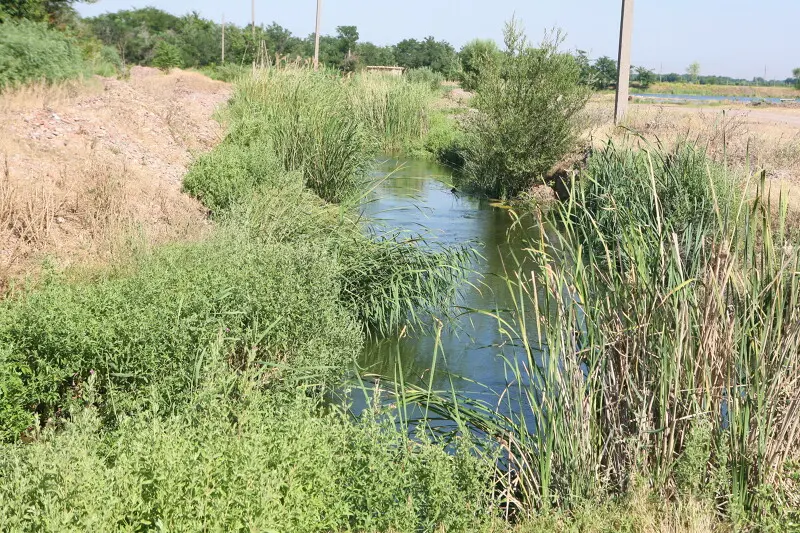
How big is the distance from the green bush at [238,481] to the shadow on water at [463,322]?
0.47m

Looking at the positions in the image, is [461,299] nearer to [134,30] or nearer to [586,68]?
[586,68]

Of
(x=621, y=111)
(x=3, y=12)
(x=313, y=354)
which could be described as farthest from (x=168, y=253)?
(x=621, y=111)

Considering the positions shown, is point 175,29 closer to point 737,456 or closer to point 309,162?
point 309,162

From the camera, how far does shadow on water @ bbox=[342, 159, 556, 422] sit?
20.1ft

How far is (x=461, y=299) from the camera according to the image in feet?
26.2

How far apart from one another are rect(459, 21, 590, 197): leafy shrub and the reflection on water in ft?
2.96

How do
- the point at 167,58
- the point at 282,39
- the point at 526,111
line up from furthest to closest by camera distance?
the point at 282,39, the point at 167,58, the point at 526,111

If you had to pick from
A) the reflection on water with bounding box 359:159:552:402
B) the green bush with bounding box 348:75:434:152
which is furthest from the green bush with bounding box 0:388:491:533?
the green bush with bounding box 348:75:434:152

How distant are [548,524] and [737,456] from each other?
0.93m

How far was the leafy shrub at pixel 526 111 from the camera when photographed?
1509 centimetres

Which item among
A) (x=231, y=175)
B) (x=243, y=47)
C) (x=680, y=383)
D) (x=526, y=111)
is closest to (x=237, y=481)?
(x=680, y=383)

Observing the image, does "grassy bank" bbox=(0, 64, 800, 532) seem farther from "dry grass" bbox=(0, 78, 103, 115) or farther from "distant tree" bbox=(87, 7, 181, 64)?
"distant tree" bbox=(87, 7, 181, 64)

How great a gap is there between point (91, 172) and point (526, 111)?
Result: 29.0 ft

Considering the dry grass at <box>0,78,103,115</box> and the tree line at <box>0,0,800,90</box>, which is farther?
Answer: the tree line at <box>0,0,800,90</box>
